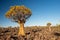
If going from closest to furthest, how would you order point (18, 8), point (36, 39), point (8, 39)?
point (8, 39)
point (36, 39)
point (18, 8)

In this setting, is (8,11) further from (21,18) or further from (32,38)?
(32,38)

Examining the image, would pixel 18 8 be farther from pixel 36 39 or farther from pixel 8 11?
pixel 36 39

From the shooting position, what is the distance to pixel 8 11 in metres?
16.8

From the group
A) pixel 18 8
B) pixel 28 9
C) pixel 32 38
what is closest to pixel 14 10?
pixel 18 8

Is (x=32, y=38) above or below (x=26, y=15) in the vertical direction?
below

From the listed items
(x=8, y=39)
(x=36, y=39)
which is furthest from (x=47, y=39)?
(x=8, y=39)

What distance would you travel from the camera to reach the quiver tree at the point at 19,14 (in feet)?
53.8

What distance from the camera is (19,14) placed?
1648cm

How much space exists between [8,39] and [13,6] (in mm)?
8093

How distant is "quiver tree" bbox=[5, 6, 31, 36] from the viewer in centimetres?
1641

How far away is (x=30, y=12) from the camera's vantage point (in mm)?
17250

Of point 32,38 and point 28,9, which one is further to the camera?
point 28,9

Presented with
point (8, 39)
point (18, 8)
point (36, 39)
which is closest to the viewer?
point (8, 39)

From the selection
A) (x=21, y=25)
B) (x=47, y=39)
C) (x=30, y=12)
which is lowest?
(x=47, y=39)
